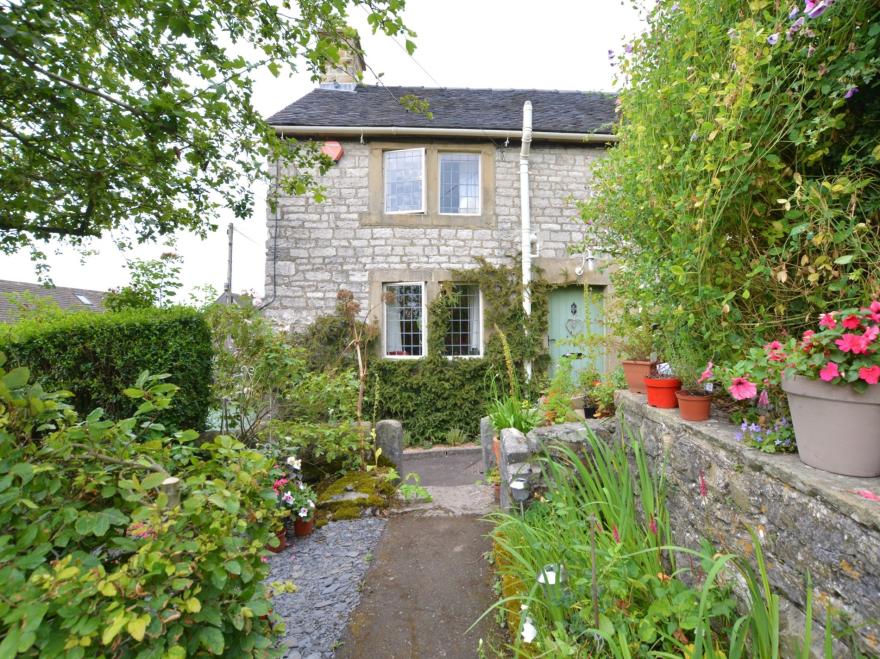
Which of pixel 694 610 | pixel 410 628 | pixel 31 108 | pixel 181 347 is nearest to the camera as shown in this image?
pixel 694 610

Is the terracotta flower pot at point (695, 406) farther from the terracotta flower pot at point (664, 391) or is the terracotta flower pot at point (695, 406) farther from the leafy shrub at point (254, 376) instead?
the leafy shrub at point (254, 376)

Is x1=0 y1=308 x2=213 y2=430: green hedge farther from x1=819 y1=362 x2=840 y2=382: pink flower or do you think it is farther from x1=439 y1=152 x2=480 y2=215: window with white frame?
x1=439 y1=152 x2=480 y2=215: window with white frame

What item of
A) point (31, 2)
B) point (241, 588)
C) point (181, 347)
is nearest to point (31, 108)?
point (31, 2)

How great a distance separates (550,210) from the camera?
6.61 metres

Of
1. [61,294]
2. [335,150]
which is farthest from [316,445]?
[61,294]

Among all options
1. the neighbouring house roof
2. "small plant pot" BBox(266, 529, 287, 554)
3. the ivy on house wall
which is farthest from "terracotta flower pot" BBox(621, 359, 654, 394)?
the neighbouring house roof

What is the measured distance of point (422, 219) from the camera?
653cm

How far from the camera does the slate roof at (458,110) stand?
21.4 ft

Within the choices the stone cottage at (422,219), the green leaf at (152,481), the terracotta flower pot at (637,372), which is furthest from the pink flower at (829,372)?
the stone cottage at (422,219)

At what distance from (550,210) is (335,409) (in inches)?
181

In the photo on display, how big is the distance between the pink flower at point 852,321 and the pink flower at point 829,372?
116 millimetres

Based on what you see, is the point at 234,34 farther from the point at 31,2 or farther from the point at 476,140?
the point at 476,140

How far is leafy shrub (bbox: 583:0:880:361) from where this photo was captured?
4.45 ft

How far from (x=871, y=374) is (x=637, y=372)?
1.61m
